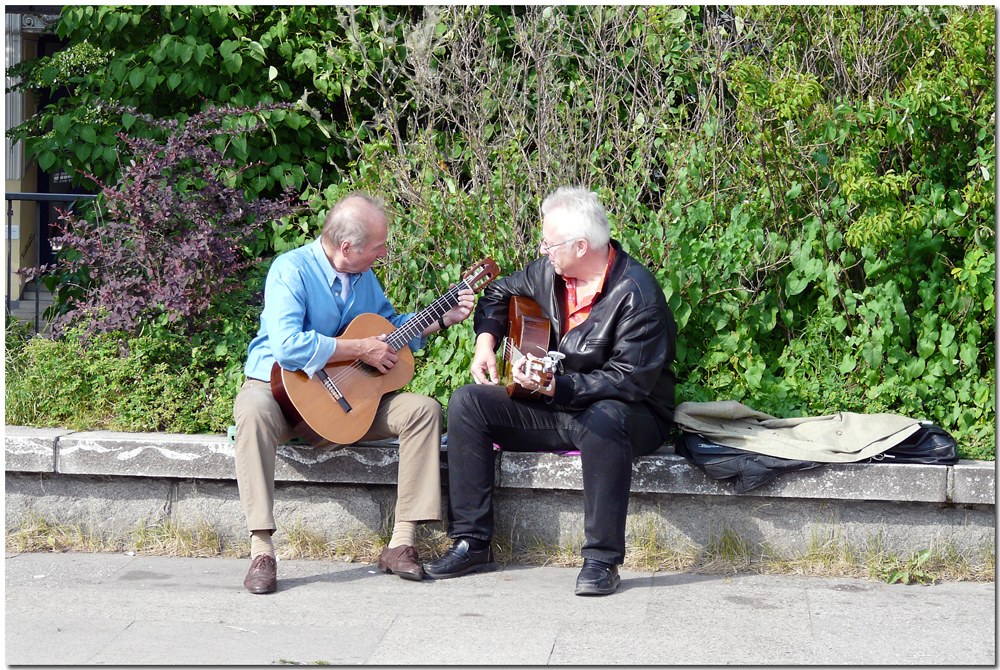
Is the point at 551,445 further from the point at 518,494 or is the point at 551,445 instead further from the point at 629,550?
the point at 629,550

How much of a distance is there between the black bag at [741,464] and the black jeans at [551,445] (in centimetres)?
19

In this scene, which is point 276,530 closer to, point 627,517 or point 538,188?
point 627,517

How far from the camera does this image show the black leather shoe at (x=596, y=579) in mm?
3809

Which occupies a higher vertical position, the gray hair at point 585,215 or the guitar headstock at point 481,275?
the gray hair at point 585,215

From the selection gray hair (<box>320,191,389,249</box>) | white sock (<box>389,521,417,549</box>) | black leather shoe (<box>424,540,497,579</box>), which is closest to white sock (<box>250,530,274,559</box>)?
white sock (<box>389,521,417,549</box>)

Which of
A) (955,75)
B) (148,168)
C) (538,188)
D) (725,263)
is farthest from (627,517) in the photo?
(148,168)

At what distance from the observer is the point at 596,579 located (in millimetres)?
3816

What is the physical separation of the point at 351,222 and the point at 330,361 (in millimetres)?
572

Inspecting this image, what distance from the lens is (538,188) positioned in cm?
522

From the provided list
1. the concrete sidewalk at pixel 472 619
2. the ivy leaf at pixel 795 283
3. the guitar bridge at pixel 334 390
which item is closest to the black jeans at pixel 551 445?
the concrete sidewalk at pixel 472 619

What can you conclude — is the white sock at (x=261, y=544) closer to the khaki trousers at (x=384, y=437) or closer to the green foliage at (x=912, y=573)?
the khaki trousers at (x=384, y=437)

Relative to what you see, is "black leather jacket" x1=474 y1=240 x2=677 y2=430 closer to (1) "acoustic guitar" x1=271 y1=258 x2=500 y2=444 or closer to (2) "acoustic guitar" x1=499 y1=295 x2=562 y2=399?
(2) "acoustic guitar" x1=499 y1=295 x2=562 y2=399

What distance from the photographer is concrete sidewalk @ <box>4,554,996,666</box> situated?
3.28 metres

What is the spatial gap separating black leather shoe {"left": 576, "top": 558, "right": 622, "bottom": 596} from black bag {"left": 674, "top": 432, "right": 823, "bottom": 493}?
0.55m
